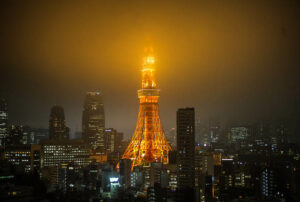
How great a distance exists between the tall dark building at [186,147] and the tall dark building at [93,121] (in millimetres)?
10736

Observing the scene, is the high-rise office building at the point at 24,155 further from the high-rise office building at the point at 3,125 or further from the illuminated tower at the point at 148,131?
the illuminated tower at the point at 148,131

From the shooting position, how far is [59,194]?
7895 mm

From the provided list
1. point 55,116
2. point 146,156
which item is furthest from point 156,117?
point 55,116

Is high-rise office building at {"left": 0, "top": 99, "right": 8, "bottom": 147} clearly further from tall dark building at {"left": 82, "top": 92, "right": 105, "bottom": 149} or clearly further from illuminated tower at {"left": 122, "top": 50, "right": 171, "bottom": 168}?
tall dark building at {"left": 82, "top": 92, "right": 105, "bottom": 149}

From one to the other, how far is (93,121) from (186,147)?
44.8 feet

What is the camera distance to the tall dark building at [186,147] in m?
9.98

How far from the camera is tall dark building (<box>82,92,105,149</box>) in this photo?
2250cm

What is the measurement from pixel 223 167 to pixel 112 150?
922cm

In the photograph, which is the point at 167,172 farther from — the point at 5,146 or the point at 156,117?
the point at 5,146

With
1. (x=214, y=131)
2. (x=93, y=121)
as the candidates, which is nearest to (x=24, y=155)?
(x=214, y=131)

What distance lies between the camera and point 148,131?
12914 millimetres

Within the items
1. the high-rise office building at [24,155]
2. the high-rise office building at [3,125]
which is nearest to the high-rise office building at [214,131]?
the high-rise office building at [24,155]

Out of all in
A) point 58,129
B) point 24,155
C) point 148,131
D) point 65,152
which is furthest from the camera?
point 58,129

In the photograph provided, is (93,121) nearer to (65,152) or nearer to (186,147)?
(65,152)
